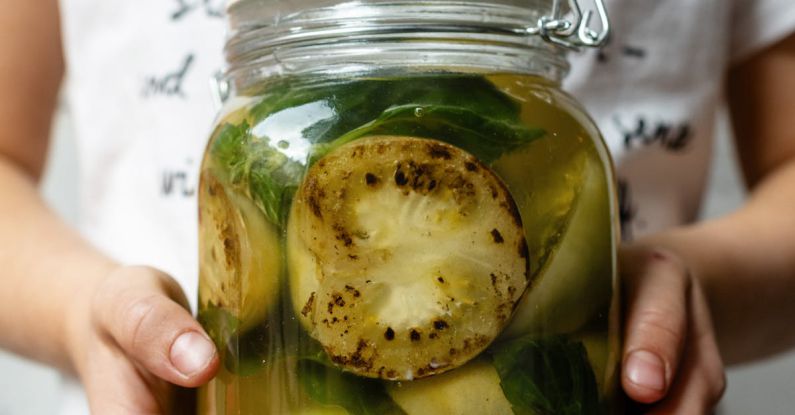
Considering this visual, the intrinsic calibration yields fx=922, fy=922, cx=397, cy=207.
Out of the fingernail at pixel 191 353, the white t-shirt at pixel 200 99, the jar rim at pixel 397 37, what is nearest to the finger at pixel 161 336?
the fingernail at pixel 191 353

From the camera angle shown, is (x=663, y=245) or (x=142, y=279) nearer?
(x=142, y=279)

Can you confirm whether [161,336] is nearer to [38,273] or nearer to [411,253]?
[411,253]

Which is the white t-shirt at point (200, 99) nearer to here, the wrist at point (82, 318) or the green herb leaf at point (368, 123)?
the wrist at point (82, 318)

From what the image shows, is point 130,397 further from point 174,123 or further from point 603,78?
point 603,78

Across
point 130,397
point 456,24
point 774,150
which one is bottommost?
point 774,150

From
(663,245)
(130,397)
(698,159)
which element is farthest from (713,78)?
(130,397)
